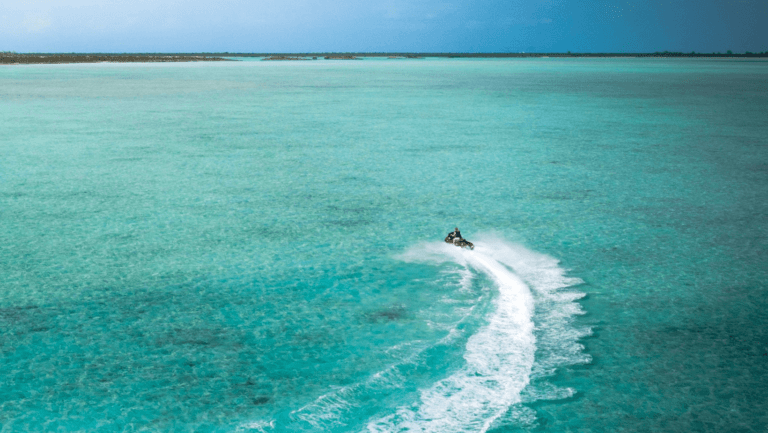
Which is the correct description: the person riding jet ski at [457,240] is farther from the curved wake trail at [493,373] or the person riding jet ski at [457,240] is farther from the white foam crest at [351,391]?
the white foam crest at [351,391]

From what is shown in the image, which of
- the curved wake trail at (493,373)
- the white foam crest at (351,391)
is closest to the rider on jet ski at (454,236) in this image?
the curved wake trail at (493,373)

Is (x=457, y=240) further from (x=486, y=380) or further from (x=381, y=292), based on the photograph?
(x=486, y=380)

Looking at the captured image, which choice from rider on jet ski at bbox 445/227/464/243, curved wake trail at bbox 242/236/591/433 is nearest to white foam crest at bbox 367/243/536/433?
curved wake trail at bbox 242/236/591/433

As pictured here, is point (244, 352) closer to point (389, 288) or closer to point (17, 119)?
point (389, 288)

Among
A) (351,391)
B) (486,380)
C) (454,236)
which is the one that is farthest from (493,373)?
(454,236)

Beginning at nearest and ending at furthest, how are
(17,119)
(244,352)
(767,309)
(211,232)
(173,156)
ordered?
(244,352) < (767,309) < (211,232) < (173,156) < (17,119)

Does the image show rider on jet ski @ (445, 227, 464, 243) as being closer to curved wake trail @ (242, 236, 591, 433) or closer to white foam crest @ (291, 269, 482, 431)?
curved wake trail @ (242, 236, 591, 433)

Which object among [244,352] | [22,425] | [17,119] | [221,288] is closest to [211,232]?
[221,288]
